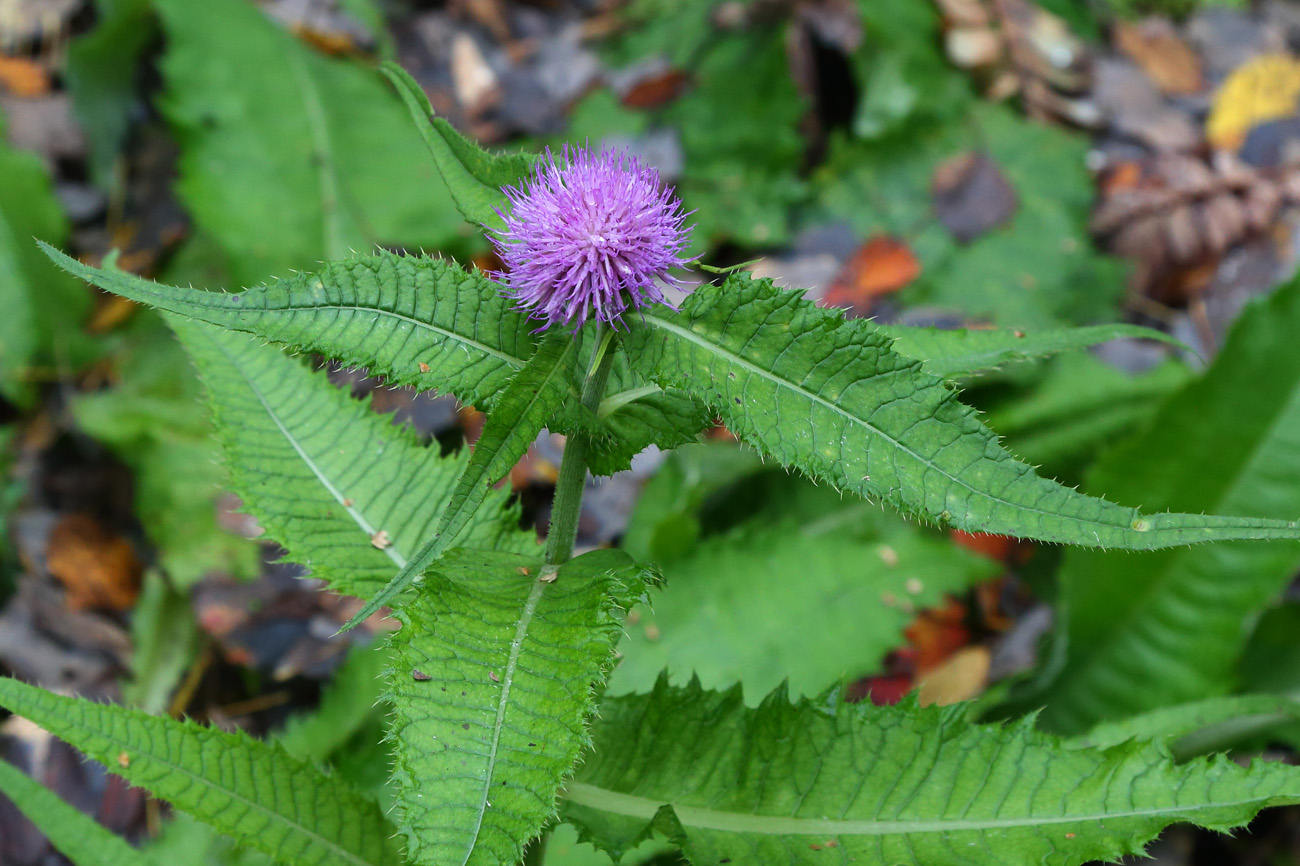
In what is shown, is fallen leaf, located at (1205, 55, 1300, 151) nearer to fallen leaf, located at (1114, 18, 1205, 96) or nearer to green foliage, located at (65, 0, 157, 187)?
fallen leaf, located at (1114, 18, 1205, 96)

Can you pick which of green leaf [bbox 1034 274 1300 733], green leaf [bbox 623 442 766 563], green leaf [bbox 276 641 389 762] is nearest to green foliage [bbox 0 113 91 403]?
green leaf [bbox 276 641 389 762]

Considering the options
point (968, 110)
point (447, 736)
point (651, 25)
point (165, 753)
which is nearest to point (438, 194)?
point (651, 25)

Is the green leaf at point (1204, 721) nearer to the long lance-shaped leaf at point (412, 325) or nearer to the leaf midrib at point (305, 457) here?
the long lance-shaped leaf at point (412, 325)

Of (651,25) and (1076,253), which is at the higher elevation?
(651,25)

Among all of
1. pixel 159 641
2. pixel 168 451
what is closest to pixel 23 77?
pixel 168 451

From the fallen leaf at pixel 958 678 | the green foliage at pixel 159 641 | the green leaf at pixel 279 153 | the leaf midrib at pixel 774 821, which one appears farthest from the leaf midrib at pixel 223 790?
the green leaf at pixel 279 153

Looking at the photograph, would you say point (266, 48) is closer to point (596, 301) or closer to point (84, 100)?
point (84, 100)

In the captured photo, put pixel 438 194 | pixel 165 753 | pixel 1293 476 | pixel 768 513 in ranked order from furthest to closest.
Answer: pixel 438 194, pixel 768 513, pixel 1293 476, pixel 165 753
